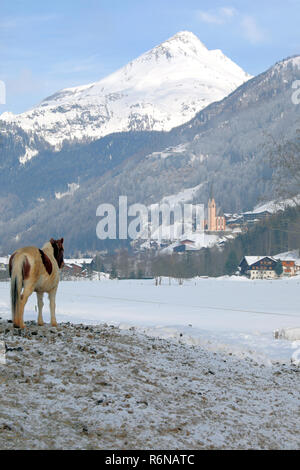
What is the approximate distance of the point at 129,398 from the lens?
924 cm

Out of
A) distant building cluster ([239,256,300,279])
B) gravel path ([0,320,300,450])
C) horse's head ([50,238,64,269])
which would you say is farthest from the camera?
distant building cluster ([239,256,300,279])

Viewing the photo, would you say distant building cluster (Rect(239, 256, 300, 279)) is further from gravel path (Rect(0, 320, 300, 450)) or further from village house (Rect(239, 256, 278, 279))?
gravel path (Rect(0, 320, 300, 450))

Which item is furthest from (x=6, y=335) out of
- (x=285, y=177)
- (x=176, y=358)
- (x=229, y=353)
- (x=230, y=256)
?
(x=230, y=256)

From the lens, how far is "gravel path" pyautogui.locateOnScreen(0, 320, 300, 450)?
7.81m

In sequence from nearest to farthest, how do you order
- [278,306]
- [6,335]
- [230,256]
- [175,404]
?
[175,404] → [6,335] → [278,306] → [230,256]

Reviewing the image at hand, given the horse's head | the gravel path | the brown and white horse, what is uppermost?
the horse's head

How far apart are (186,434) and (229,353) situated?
8315 millimetres

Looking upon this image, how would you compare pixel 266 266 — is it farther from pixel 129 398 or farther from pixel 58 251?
pixel 129 398

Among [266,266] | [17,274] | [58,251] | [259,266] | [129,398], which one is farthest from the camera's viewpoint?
[266,266]

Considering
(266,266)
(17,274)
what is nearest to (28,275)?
(17,274)

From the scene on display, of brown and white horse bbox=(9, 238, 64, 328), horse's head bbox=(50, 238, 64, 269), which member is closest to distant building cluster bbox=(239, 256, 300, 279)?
horse's head bbox=(50, 238, 64, 269)
